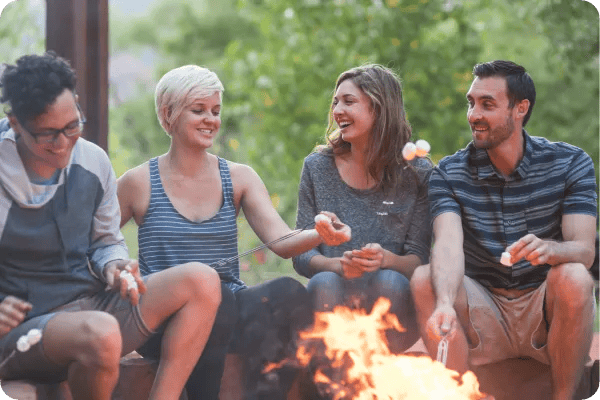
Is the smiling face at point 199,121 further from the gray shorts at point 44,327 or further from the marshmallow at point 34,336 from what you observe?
the marshmallow at point 34,336

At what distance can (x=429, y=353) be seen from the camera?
3.12 meters

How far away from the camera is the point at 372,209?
3389 mm

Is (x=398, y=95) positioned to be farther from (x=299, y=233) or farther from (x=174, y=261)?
(x=174, y=261)

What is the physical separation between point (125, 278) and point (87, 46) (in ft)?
4.31

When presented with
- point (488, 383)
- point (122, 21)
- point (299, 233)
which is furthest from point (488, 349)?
point (122, 21)

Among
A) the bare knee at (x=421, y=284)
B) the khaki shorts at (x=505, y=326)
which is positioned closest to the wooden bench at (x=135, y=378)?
the bare knee at (x=421, y=284)

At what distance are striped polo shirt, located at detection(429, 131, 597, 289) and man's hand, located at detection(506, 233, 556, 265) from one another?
7.9 inches

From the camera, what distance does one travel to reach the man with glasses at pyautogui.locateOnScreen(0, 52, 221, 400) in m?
2.79

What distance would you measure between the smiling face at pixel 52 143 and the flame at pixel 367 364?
102cm

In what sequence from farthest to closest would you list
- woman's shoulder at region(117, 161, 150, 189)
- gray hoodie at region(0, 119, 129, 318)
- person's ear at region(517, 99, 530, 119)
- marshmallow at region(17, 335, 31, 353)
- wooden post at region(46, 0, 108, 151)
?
wooden post at region(46, 0, 108, 151) < person's ear at region(517, 99, 530, 119) < woman's shoulder at region(117, 161, 150, 189) < gray hoodie at region(0, 119, 129, 318) < marshmallow at region(17, 335, 31, 353)

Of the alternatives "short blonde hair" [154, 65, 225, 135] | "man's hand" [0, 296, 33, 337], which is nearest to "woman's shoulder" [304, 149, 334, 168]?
"short blonde hair" [154, 65, 225, 135]

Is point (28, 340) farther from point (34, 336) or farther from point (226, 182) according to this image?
point (226, 182)

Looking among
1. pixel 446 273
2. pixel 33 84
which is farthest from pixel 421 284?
pixel 33 84

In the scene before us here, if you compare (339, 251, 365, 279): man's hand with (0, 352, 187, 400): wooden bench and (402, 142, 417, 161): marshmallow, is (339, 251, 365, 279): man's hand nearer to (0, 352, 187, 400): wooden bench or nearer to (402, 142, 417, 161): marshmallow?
(402, 142, 417, 161): marshmallow
